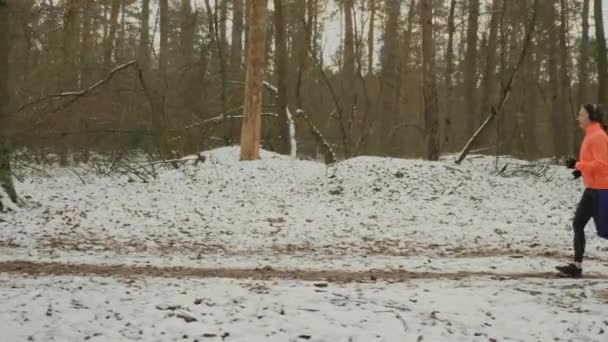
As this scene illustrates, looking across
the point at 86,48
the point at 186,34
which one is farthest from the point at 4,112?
the point at 186,34

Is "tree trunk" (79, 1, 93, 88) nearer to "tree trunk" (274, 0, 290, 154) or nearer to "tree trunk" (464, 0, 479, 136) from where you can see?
"tree trunk" (274, 0, 290, 154)

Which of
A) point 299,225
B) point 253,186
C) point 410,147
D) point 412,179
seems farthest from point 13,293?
point 410,147

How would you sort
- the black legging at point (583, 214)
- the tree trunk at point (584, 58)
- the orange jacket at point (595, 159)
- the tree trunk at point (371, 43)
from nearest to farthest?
1. the orange jacket at point (595, 159)
2. the black legging at point (583, 214)
3. the tree trunk at point (584, 58)
4. the tree trunk at point (371, 43)

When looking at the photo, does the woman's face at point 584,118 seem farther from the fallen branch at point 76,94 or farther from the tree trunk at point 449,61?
the fallen branch at point 76,94

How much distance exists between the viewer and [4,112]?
36.1 ft

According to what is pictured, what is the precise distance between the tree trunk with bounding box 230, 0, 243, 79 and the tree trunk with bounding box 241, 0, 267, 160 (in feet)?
24.0

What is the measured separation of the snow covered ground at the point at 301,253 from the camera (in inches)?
197

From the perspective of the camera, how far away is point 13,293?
18.5 ft

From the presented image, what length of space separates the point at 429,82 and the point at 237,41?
39.1ft

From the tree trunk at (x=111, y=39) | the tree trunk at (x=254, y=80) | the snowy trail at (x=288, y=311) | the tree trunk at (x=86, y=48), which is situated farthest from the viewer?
the tree trunk at (x=111, y=39)

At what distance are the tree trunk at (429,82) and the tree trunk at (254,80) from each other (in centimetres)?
476

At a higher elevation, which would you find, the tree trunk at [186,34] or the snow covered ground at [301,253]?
the tree trunk at [186,34]

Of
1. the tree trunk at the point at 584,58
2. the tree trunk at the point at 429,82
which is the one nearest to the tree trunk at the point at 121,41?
the tree trunk at the point at 429,82

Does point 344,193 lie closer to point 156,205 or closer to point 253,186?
point 253,186
